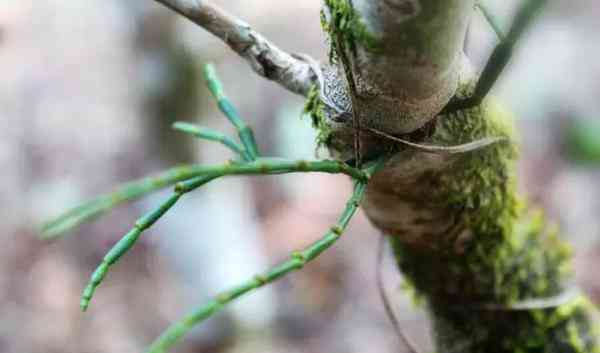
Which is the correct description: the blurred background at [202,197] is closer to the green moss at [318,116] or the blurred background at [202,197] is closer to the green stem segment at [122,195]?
the green moss at [318,116]


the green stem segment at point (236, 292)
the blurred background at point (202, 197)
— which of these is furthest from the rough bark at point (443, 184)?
the blurred background at point (202, 197)

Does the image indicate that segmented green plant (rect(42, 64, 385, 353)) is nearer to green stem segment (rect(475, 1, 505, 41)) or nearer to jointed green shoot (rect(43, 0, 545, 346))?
jointed green shoot (rect(43, 0, 545, 346))

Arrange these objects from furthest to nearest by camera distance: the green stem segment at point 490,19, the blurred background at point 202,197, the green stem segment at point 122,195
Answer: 1. the blurred background at point 202,197
2. the green stem segment at point 490,19
3. the green stem segment at point 122,195

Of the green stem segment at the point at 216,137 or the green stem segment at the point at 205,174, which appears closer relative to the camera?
the green stem segment at the point at 205,174

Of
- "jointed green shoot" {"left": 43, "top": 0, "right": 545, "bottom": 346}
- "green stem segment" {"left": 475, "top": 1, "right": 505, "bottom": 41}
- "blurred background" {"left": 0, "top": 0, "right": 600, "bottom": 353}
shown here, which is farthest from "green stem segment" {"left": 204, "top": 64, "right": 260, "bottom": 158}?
"blurred background" {"left": 0, "top": 0, "right": 600, "bottom": 353}

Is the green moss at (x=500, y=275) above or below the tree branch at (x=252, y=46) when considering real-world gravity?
below

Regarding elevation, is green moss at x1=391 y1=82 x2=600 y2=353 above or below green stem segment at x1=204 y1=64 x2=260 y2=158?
below
